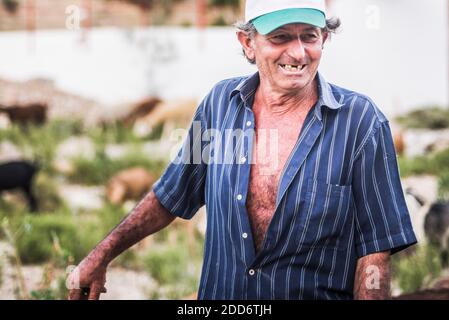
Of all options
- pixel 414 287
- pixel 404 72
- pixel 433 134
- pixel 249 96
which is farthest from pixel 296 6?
pixel 433 134

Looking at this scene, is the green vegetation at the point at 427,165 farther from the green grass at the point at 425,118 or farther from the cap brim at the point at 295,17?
the cap brim at the point at 295,17

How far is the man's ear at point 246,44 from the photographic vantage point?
2.32 metres

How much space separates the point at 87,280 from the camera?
7.82 ft

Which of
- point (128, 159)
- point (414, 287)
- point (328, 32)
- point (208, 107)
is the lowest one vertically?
point (414, 287)

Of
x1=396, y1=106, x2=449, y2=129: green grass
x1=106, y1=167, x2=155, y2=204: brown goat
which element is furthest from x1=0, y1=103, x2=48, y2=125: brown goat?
x1=396, y1=106, x2=449, y2=129: green grass

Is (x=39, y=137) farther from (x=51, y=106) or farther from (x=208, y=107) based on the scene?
(x=208, y=107)

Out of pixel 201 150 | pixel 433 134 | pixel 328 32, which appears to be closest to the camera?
pixel 328 32

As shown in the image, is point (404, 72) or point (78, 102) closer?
point (404, 72)

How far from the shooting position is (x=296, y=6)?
2084 mm

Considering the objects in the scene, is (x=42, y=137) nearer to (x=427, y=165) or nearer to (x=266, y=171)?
(x=427, y=165)

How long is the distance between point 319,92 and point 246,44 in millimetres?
237

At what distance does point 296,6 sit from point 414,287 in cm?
285

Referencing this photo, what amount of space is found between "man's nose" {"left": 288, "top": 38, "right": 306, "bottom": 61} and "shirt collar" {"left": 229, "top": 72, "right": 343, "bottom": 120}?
15cm

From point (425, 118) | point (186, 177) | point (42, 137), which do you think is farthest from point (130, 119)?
point (186, 177)
